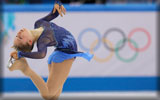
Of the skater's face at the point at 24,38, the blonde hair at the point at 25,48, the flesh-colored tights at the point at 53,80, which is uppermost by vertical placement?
the skater's face at the point at 24,38

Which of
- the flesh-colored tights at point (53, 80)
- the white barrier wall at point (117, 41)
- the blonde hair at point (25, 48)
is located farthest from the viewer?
→ the white barrier wall at point (117, 41)

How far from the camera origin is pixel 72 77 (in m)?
6.74

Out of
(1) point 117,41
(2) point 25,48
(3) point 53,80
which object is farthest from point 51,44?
(1) point 117,41

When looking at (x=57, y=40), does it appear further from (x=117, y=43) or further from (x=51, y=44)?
(x=117, y=43)

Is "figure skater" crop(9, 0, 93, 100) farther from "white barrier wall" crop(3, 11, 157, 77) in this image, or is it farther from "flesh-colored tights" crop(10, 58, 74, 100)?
"white barrier wall" crop(3, 11, 157, 77)

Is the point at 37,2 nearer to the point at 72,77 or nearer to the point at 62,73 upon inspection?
the point at 72,77

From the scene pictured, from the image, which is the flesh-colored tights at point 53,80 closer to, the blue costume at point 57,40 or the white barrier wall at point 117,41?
the blue costume at point 57,40

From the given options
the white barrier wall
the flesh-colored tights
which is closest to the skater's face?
the flesh-colored tights

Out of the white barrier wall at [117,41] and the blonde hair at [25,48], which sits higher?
the blonde hair at [25,48]

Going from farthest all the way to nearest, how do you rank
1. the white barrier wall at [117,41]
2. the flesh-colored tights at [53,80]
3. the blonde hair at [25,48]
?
the white barrier wall at [117,41]
the flesh-colored tights at [53,80]
the blonde hair at [25,48]

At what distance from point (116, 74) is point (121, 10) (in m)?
1.14

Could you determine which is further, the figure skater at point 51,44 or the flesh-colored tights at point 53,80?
the flesh-colored tights at point 53,80

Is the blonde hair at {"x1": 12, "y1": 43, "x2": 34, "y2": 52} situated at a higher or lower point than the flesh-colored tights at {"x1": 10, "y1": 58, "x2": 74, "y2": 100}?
higher

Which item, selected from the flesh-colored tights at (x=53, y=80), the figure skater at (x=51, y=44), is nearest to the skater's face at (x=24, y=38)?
the figure skater at (x=51, y=44)
